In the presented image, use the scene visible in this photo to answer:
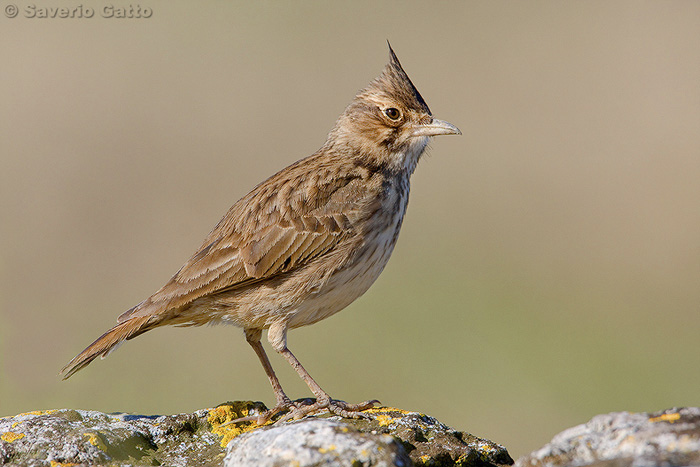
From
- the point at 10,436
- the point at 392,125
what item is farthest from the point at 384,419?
the point at 392,125

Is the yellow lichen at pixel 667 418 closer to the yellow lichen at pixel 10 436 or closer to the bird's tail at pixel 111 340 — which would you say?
the yellow lichen at pixel 10 436

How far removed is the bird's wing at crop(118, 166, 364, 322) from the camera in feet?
21.4

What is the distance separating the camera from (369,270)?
6801 millimetres

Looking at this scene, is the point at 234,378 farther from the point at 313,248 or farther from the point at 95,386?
the point at 313,248

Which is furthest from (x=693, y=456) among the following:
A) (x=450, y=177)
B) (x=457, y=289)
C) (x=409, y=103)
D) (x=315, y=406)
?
(x=450, y=177)

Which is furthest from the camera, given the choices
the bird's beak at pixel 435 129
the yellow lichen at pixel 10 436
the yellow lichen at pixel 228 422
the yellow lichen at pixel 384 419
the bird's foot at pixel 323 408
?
the bird's beak at pixel 435 129

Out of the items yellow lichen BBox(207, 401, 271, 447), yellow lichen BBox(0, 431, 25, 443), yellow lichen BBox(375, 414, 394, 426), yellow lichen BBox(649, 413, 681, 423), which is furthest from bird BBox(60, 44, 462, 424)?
yellow lichen BBox(649, 413, 681, 423)

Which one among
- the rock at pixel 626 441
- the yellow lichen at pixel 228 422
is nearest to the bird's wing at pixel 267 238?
the yellow lichen at pixel 228 422

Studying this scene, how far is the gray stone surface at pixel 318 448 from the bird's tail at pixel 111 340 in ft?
7.12

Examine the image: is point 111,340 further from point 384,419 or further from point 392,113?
point 392,113

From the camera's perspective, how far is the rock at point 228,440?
4.27 metres

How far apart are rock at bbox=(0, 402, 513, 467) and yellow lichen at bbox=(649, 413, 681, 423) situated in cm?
112

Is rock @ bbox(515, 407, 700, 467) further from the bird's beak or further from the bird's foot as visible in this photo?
the bird's beak

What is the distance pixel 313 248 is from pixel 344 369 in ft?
25.4
